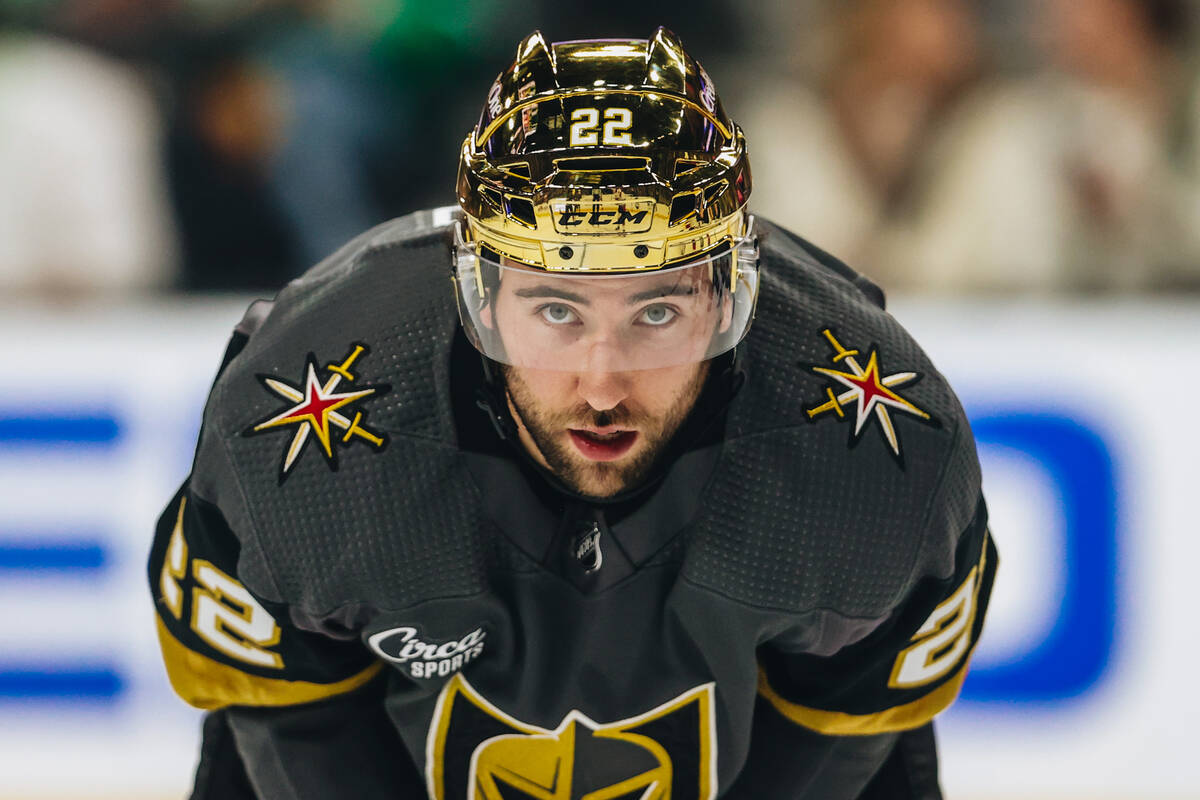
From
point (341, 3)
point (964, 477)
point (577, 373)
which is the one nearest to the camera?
point (577, 373)

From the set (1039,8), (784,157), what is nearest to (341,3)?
(784,157)

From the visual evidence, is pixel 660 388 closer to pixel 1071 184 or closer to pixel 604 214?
pixel 604 214

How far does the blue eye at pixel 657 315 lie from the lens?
1384 millimetres

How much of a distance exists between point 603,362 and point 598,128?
0.20 m

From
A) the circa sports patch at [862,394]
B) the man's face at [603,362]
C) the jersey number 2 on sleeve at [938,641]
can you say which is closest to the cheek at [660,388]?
the man's face at [603,362]

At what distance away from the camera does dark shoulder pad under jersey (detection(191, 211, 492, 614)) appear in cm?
143

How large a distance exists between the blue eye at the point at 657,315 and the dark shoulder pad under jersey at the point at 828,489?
0.12 metres

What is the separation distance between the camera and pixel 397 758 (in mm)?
1671

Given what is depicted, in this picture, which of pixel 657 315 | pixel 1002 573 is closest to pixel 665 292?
pixel 657 315

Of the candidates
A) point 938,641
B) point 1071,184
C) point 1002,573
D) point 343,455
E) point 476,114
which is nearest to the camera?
point 343,455

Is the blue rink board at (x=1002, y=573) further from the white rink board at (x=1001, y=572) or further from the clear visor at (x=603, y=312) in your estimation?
the clear visor at (x=603, y=312)

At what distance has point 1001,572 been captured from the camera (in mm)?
2436

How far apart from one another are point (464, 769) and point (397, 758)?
88 millimetres

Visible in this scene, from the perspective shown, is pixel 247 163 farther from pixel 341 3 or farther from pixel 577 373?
pixel 577 373
